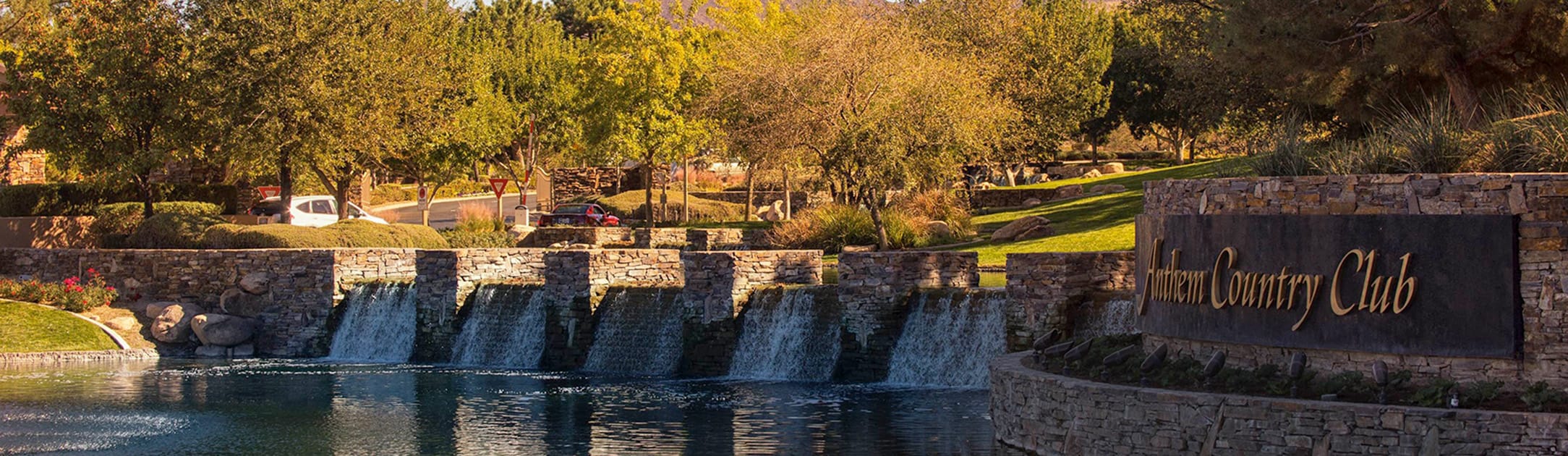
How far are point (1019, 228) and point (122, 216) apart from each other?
76.2ft

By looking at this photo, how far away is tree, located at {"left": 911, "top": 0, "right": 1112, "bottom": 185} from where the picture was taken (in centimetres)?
5541

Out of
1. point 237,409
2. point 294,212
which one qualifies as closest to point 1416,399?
point 237,409

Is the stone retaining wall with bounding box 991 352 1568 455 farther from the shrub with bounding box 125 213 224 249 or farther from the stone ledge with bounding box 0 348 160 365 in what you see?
the shrub with bounding box 125 213 224 249

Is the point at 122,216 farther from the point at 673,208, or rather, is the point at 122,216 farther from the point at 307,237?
the point at 673,208

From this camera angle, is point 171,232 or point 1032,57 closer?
point 171,232

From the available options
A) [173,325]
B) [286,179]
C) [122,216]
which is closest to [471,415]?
[173,325]

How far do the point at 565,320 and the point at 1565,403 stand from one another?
Answer: 2035 centimetres

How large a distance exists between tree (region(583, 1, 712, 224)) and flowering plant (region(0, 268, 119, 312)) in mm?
18833

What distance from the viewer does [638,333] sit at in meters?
30.7

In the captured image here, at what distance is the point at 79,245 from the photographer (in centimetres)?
4534

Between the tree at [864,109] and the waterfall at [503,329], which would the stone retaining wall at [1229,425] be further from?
the tree at [864,109]

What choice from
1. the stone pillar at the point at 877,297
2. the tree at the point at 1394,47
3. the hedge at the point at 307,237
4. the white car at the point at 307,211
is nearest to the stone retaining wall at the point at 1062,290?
the stone pillar at the point at 877,297

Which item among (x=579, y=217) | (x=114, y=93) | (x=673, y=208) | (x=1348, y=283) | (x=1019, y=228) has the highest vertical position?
(x=114, y=93)

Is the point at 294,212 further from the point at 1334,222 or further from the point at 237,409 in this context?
the point at 1334,222
